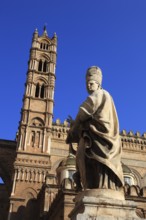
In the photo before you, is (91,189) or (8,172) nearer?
(91,189)

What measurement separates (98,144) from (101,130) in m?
0.22

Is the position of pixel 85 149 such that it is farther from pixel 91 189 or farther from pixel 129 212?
pixel 129 212

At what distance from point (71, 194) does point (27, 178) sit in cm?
939

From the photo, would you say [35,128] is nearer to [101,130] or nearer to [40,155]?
[40,155]

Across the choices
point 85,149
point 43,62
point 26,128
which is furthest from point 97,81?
point 43,62

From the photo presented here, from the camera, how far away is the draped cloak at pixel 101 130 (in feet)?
14.5

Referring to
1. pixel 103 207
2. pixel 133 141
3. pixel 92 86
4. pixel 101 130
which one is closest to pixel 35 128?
pixel 133 141

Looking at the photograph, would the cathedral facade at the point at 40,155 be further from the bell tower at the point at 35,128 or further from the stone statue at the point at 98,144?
the stone statue at the point at 98,144

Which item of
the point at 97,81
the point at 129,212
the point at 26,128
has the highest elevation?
the point at 26,128

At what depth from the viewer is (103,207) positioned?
4.02m

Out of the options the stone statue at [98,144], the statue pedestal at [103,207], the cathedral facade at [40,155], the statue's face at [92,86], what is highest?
the cathedral facade at [40,155]

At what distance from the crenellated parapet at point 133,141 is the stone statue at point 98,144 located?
26324mm

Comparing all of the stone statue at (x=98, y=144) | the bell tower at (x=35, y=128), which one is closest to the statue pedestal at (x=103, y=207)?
the stone statue at (x=98, y=144)

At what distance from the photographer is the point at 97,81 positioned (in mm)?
5125
